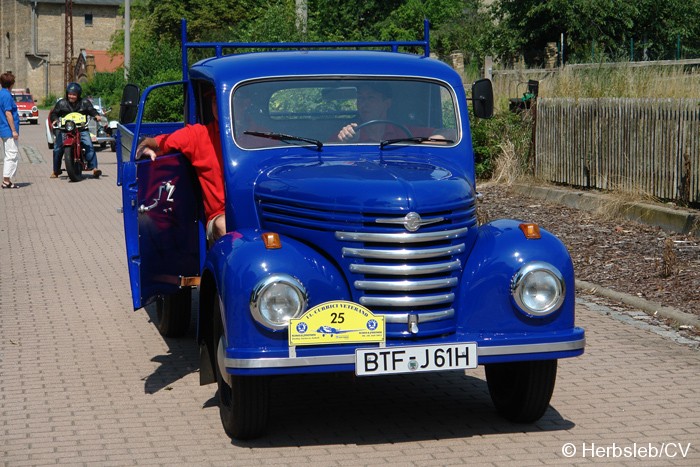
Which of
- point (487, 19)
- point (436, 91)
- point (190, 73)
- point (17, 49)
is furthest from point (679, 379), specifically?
point (17, 49)

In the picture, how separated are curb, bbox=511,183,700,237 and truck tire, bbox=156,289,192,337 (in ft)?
20.8

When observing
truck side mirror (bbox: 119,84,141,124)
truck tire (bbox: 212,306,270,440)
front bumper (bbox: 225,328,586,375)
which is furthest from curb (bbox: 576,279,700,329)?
truck side mirror (bbox: 119,84,141,124)

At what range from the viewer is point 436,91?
7.35 metres

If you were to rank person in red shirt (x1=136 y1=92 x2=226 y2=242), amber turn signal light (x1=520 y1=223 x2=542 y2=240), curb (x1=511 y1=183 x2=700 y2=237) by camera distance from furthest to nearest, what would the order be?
curb (x1=511 y1=183 x2=700 y2=237) < person in red shirt (x1=136 y1=92 x2=226 y2=242) < amber turn signal light (x1=520 y1=223 x2=542 y2=240)

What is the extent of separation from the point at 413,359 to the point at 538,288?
81 cm

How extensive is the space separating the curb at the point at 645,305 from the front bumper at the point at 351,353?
3.20m

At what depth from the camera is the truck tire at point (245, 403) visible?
5836 millimetres

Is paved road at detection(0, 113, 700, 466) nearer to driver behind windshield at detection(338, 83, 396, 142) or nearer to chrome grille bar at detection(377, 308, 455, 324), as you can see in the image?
chrome grille bar at detection(377, 308, 455, 324)

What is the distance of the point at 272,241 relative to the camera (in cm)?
584

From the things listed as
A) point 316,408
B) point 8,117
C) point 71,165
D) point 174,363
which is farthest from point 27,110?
point 316,408

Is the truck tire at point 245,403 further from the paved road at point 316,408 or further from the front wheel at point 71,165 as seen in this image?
the front wheel at point 71,165

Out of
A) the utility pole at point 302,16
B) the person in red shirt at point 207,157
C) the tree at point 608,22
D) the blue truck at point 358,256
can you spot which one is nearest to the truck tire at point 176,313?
the person in red shirt at point 207,157

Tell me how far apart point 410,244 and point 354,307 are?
447mm

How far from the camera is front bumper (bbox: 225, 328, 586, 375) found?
5.59m
